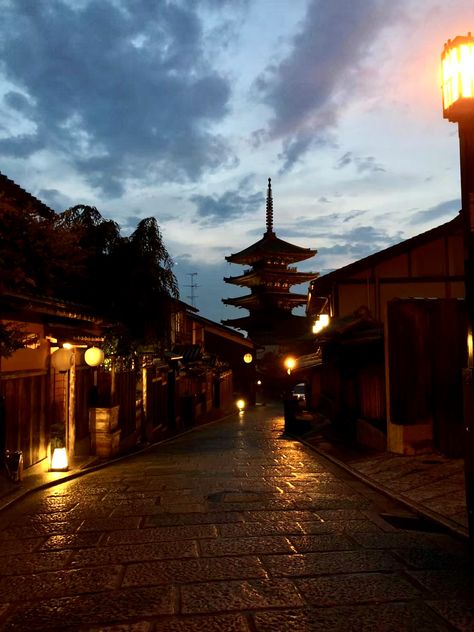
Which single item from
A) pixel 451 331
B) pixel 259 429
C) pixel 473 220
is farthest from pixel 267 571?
pixel 259 429

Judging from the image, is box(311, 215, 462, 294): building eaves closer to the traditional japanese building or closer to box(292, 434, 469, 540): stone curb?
box(292, 434, 469, 540): stone curb

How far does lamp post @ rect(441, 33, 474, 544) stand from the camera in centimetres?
645

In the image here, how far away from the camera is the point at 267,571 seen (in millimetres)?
6242

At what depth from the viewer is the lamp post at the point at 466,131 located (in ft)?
21.2

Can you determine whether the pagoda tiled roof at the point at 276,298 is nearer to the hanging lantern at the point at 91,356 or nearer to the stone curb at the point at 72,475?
the stone curb at the point at 72,475

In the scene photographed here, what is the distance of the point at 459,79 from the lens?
6.99 meters

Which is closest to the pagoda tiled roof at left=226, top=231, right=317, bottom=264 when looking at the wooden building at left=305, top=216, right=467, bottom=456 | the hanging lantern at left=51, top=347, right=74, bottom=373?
the wooden building at left=305, top=216, right=467, bottom=456

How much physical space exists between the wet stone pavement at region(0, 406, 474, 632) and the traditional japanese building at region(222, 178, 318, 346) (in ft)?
148

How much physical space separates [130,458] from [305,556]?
35.1 feet

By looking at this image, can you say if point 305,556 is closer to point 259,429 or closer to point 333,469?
point 333,469

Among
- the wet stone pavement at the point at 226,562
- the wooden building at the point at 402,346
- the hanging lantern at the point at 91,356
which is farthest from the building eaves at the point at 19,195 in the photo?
the wooden building at the point at 402,346

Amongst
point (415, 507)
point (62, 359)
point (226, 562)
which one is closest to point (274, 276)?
point (62, 359)

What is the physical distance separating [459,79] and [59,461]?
11.4m

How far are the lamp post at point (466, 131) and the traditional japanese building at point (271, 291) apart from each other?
47825 millimetres
